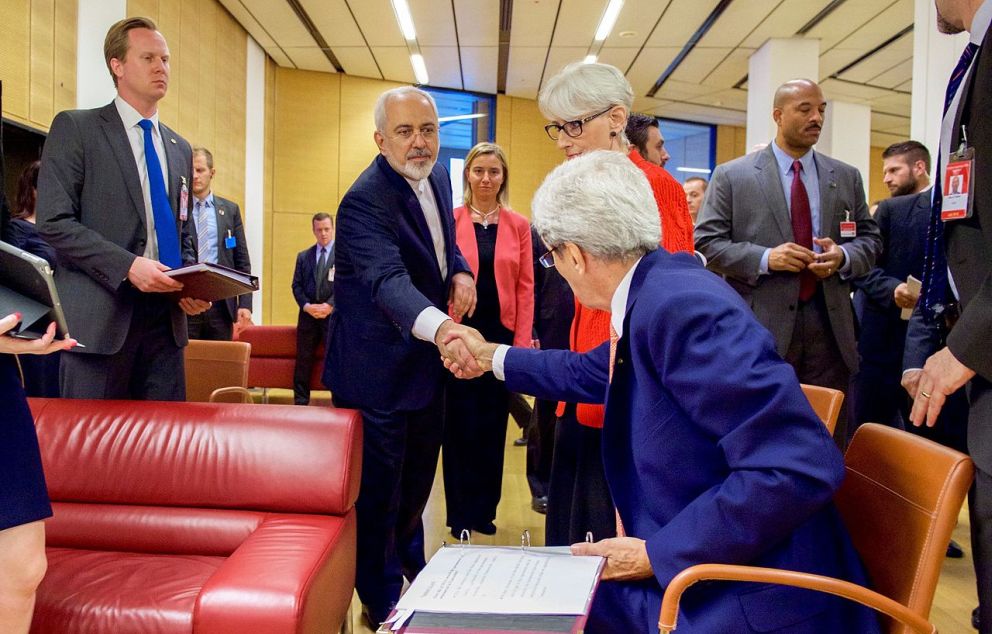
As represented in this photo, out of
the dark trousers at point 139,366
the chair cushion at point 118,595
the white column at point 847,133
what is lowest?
the chair cushion at point 118,595

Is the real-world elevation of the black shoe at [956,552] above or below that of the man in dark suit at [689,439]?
below

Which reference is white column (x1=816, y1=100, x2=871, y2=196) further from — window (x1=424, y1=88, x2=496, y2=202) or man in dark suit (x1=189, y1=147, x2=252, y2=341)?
man in dark suit (x1=189, y1=147, x2=252, y2=341)

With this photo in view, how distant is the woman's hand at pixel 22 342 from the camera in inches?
52.1

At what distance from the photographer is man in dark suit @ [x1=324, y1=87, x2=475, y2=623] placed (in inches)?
86.7

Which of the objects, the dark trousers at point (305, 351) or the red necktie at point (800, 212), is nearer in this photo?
the red necktie at point (800, 212)

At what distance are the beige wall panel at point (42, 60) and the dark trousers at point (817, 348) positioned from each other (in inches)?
179

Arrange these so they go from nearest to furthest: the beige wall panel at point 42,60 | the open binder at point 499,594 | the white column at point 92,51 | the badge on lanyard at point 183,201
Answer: the open binder at point 499,594 → the badge on lanyard at point 183,201 → the beige wall panel at point 42,60 → the white column at point 92,51

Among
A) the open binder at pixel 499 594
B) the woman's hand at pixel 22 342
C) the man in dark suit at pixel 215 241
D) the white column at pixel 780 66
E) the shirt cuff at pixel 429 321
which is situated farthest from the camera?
the white column at pixel 780 66

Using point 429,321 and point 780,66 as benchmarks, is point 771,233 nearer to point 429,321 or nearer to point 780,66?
point 429,321

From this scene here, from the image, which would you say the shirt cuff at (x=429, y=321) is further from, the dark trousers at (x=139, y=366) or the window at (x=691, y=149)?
the window at (x=691, y=149)

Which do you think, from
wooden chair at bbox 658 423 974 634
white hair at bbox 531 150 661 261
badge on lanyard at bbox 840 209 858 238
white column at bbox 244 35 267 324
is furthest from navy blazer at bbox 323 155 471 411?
white column at bbox 244 35 267 324

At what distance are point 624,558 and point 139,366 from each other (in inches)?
70.9

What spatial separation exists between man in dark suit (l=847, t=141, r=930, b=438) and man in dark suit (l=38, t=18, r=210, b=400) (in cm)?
290

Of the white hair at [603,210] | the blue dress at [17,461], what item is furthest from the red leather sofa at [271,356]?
the white hair at [603,210]
